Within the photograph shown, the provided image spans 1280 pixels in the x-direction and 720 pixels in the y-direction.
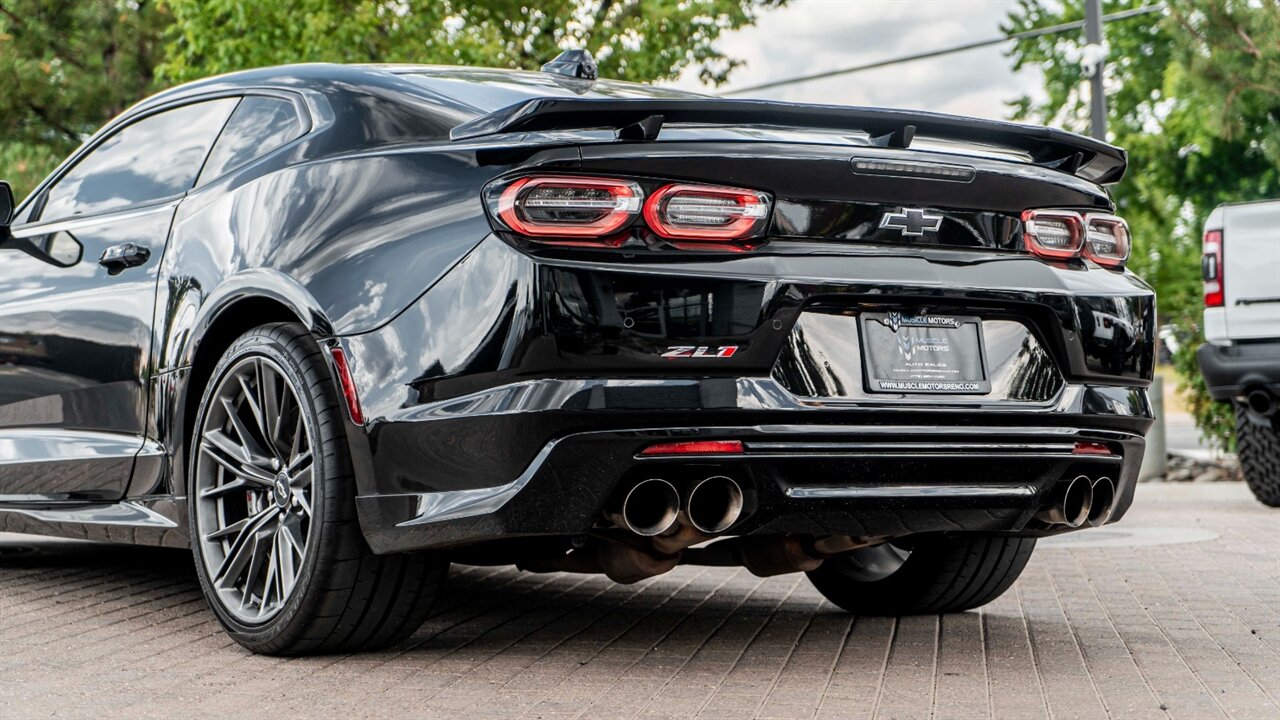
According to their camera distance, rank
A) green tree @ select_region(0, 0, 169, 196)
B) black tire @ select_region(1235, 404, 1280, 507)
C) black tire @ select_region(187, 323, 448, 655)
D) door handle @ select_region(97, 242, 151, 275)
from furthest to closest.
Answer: green tree @ select_region(0, 0, 169, 196) < black tire @ select_region(1235, 404, 1280, 507) < door handle @ select_region(97, 242, 151, 275) < black tire @ select_region(187, 323, 448, 655)

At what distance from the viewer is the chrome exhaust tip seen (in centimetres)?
357

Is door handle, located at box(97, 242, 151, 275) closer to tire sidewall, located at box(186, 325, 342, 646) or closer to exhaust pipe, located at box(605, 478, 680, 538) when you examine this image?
tire sidewall, located at box(186, 325, 342, 646)

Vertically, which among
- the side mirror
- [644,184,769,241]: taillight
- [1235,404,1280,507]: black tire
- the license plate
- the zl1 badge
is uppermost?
the side mirror

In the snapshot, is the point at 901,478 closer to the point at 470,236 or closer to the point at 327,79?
the point at 470,236

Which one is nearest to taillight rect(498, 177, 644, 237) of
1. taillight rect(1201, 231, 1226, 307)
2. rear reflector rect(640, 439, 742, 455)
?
rear reflector rect(640, 439, 742, 455)

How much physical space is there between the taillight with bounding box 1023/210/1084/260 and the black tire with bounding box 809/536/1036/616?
3.43 ft

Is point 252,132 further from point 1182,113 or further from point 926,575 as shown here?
point 1182,113

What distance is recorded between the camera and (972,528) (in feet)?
12.9

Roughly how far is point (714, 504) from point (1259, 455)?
646 centimetres

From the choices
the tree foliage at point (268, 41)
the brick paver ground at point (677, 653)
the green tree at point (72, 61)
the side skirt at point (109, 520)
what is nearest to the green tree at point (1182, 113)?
the tree foliage at point (268, 41)

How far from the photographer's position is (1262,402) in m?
8.76

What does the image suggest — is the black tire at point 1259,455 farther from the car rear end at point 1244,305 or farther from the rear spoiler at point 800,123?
the rear spoiler at point 800,123

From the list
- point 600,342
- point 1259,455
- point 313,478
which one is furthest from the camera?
point 1259,455

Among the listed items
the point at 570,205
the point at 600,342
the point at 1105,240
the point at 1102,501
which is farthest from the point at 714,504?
the point at 1105,240
